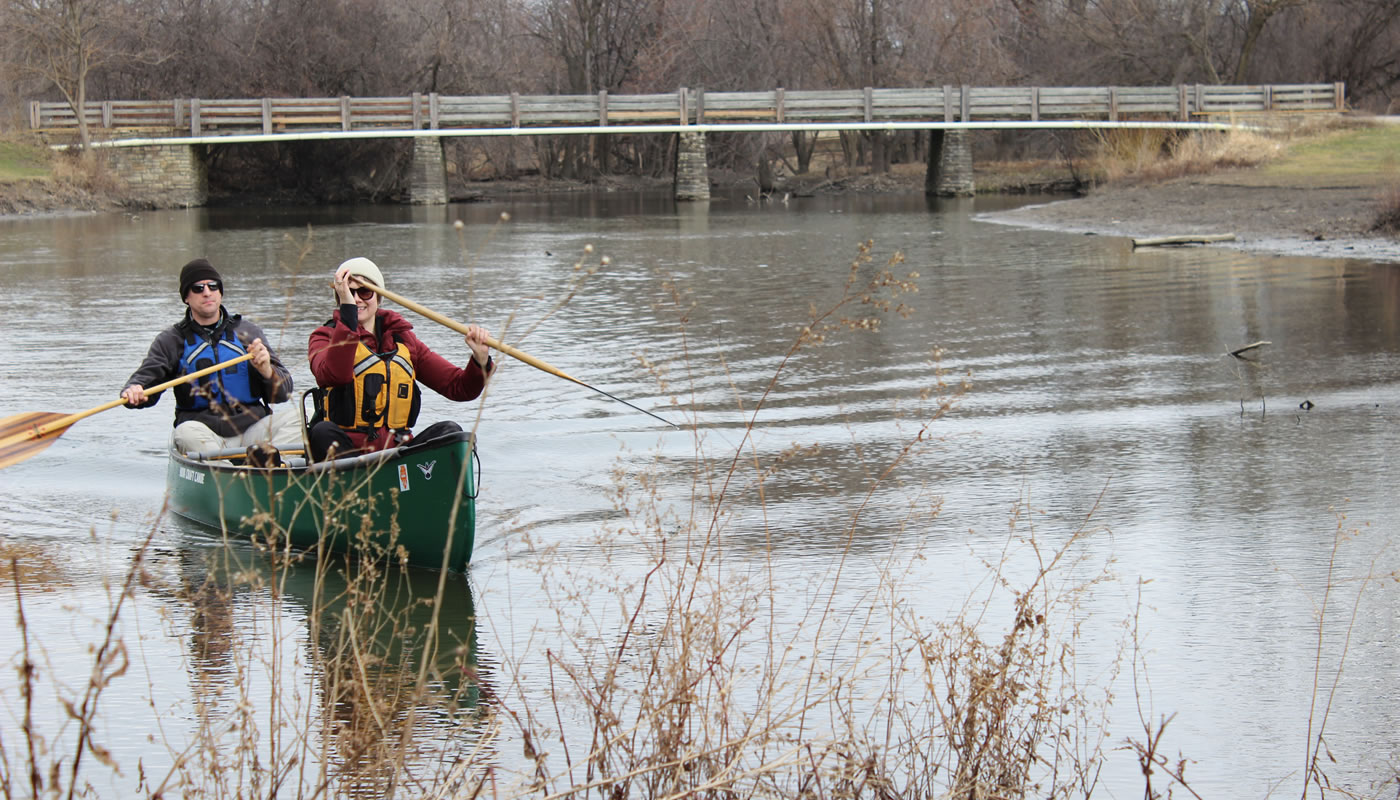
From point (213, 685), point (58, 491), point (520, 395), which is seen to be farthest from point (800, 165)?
point (213, 685)

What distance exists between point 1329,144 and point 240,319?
31.1 metres

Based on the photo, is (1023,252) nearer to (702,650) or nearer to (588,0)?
(702,650)

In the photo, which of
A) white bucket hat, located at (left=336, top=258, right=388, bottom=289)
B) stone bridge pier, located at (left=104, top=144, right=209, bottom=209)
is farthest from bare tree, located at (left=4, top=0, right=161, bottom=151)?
white bucket hat, located at (left=336, top=258, right=388, bottom=289)

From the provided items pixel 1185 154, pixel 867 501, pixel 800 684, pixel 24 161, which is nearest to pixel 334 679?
pixel 800 684

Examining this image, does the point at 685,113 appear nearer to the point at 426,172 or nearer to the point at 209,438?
the point at 426,172

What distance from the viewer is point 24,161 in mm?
38688

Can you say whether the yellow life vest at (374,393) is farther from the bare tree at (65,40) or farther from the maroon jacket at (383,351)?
the bare tree at (65,40)

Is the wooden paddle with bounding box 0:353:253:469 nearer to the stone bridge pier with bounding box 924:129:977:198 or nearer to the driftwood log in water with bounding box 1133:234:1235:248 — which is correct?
the driftwood log in water with bounding box 1133:234:1235:248

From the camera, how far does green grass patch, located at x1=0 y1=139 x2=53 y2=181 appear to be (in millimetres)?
37594

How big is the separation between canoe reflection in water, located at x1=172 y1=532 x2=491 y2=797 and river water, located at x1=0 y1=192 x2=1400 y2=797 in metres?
0.05

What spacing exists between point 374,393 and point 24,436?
221 centimetres

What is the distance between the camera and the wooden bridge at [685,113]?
1666 inches

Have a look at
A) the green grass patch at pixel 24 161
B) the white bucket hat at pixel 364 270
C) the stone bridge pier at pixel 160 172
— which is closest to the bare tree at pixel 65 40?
the stone bridge pier at pixel 160 172

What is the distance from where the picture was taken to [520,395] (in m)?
12.8
